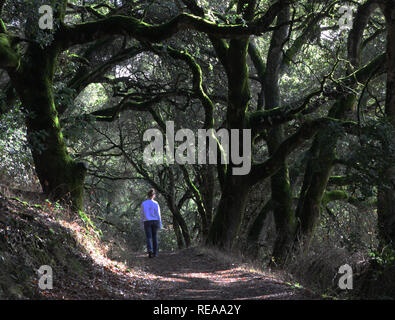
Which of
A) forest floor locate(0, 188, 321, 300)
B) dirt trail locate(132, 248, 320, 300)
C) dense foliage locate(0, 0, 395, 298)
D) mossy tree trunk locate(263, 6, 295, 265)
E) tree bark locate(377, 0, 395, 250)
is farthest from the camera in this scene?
mossy tree trunk locate(263, 6, 295, 265)

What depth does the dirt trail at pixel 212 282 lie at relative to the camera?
6.58 m

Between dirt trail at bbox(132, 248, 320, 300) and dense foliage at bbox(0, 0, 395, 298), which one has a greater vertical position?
dense foliage at bbox(0, 0, 395, 298)

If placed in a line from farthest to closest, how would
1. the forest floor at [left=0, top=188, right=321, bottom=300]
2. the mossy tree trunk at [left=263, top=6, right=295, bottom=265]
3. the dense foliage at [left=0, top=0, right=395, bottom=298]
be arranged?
the mossy tree trunk at [left=263, top=6, right=295, bottom=265] → the dense foliage at [left=0, top=0, right=395, bottom=298] → the forest floor at [left=0, top=188, right=321, bottom=300]

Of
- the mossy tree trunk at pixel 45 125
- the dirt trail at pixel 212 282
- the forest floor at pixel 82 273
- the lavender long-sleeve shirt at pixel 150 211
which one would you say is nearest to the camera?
the forest floor at pixel 82 273

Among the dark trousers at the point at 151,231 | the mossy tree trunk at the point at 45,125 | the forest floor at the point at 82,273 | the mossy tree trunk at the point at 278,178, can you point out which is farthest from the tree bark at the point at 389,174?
the dark trousers at the point at 151,231

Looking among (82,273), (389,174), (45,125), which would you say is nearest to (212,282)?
(82,273)

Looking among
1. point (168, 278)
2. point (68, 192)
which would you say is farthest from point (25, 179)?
point (168, 278)

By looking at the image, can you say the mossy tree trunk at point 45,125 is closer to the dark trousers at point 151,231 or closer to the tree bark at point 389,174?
the dark trousers at point 151,231

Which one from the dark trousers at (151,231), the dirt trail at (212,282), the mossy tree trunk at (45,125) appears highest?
the mossy tree trunk at (45,125)

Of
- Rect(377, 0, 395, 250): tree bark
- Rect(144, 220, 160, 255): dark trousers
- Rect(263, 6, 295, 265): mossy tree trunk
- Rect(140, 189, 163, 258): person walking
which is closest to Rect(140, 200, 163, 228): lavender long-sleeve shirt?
Rect(140, 189, 163, 258): person walking

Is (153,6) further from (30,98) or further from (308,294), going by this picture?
(308,294)

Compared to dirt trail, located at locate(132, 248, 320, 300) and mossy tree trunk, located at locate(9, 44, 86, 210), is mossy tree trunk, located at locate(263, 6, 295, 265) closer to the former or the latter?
dirt trail, located at locate(132, 248, 320, 300)

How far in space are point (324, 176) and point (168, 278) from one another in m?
5.24

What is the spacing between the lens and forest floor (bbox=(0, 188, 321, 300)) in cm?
531
